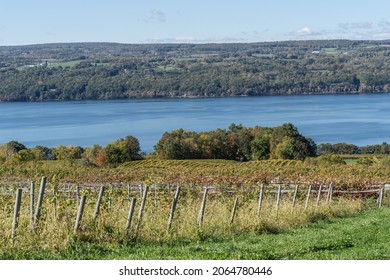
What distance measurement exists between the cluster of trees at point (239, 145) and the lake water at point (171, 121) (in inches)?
723

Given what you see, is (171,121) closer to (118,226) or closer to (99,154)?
(99,154)

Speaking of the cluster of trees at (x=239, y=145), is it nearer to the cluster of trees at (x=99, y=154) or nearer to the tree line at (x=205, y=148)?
the tree line at (x=205, y=148)

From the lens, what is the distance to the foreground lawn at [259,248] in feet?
28.1

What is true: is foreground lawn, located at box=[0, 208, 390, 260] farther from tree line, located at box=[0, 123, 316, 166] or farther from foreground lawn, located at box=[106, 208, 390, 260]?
tree line, located at box=[0, 123, 316, 166]

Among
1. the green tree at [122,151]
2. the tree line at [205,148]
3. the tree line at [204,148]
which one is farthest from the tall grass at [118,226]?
the tree line at [205,148]

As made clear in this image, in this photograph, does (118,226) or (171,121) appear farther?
(171,121)

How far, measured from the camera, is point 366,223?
45.4 feet

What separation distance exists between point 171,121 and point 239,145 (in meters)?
50.6

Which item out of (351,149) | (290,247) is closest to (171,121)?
(351,149)

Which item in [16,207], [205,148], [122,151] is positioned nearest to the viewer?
[16,207]

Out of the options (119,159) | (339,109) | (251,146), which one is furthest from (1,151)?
(339,109)

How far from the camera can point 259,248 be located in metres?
9.55

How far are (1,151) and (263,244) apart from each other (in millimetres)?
71921

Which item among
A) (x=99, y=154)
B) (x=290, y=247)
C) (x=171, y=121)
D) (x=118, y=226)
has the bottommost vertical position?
(x=171, y=121)
